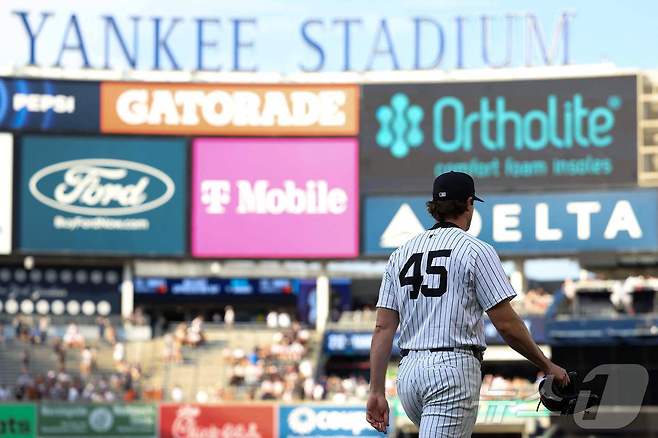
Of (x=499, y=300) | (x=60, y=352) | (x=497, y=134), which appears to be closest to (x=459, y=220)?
(x=499, y=300)

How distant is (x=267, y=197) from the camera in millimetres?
31547

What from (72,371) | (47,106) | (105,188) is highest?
(47,106)

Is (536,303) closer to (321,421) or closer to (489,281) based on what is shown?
(321,421)

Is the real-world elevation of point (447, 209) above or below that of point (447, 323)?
above

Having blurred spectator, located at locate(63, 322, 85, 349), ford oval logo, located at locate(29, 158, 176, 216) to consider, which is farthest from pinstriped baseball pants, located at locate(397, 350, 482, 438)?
ford oval logo, located at locate(29, 158, 176, 216)

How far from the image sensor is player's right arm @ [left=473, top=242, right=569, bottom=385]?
480 cm

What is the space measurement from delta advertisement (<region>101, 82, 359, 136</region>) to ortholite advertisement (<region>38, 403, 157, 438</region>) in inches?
292

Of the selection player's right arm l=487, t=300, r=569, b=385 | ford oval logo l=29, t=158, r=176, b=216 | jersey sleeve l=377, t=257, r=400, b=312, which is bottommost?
player's right arm l=487, t=300, r=569, b=385

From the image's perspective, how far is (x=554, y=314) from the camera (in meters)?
28.1

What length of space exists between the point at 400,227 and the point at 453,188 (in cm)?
2552

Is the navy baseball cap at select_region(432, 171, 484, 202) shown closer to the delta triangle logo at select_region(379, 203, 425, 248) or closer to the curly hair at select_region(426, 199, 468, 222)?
the curly hair at select_region(426, 199, 468, 222)

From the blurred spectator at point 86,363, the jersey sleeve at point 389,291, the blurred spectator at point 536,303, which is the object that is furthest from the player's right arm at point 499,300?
the blurred spectator at point 86,363

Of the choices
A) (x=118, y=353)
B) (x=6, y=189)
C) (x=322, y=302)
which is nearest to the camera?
(x=118, y=353)

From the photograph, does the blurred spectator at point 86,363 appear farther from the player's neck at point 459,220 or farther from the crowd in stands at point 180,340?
the player's neck at point 459,220
